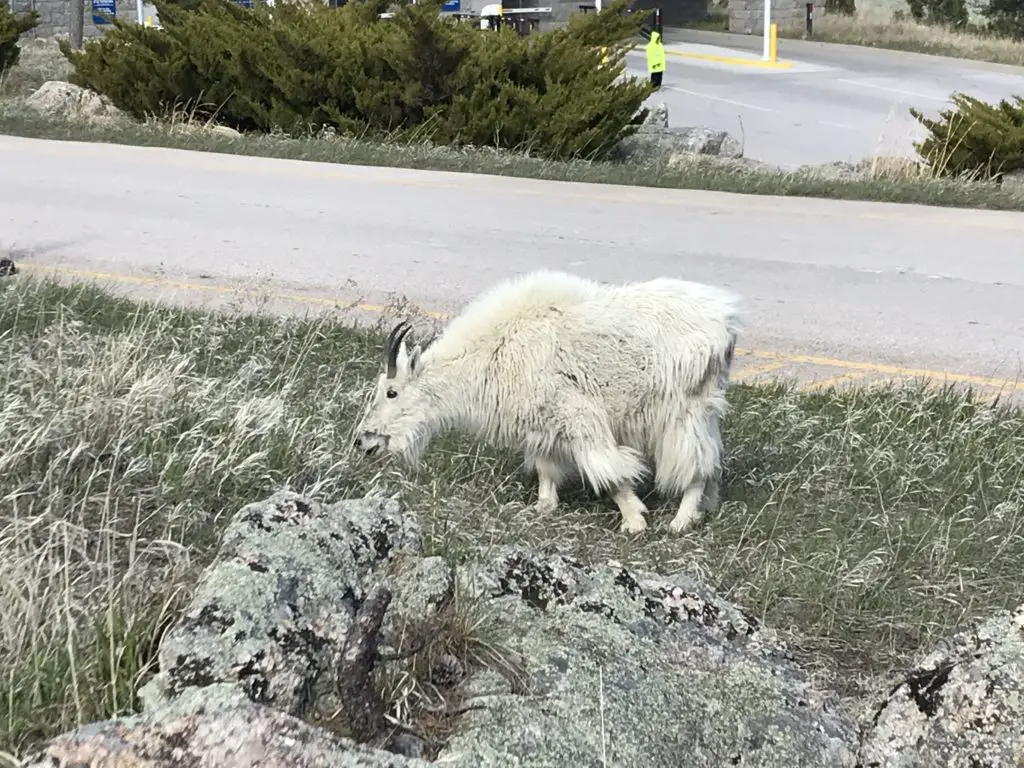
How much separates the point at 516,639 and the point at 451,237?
7696 millimetres

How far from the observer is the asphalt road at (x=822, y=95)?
19.7 m

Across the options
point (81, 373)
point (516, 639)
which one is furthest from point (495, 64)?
point (516, 639)

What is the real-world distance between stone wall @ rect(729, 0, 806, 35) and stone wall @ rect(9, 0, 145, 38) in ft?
72.9

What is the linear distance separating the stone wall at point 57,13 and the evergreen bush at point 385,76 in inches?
677

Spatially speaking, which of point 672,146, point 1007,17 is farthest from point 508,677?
point 1007,17

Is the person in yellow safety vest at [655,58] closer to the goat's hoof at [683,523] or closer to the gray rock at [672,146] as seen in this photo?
the gray rock at [672,146]

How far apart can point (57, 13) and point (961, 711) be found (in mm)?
38315

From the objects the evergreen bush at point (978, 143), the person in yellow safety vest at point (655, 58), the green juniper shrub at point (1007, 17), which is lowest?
the evergreen bush at point (978, 143)

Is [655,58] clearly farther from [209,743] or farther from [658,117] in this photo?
[209,743]

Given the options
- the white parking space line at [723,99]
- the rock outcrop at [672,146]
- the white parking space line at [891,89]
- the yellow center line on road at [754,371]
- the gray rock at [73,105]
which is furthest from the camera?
the white parking space line at [891,89]

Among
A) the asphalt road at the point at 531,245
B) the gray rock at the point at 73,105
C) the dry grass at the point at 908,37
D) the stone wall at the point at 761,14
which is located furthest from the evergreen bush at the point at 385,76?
the stone wall at the point at 761,14

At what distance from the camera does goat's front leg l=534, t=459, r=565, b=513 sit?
4750mm

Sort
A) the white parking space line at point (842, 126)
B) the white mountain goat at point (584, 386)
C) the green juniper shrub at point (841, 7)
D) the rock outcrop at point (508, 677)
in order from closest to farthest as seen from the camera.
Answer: the rock outcrop at point (508, 677)
the white mountain goat at point (584, 386)
the white parking space line at point (842, 126)
the green juniper shrub at point (841, 7)

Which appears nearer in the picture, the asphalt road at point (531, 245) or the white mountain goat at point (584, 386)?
the white mountain goat at point (584, 386)
